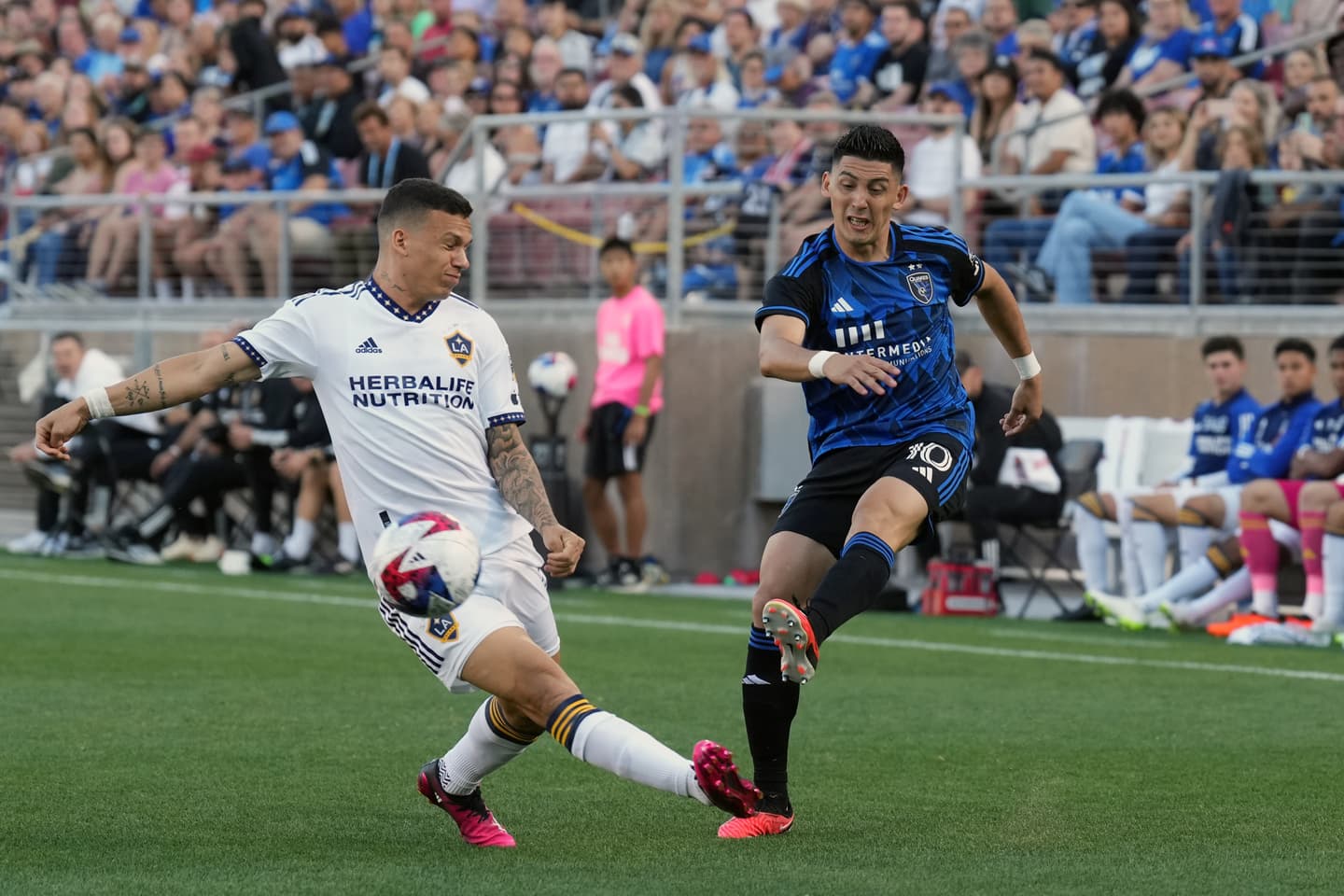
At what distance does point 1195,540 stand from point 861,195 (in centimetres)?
768

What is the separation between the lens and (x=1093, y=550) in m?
14.3

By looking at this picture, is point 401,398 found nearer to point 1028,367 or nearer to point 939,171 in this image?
point 1028,367

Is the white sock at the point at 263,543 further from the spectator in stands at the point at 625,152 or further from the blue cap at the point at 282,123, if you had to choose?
the blue cap at the point at 282,123

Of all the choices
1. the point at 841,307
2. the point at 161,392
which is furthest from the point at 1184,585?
the point at 161,392

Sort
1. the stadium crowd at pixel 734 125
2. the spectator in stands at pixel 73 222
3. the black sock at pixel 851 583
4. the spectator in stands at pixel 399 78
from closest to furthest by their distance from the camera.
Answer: the black sock at pixel 851 583 < the stadium crowd at pixel 734 125 < the spectator in stands at pixel 399 78 < the spectator in stands at pixel 73 222

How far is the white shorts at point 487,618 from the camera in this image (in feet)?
19.5

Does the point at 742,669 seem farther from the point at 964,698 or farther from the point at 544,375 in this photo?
the point at 544,375

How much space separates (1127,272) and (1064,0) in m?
3.71

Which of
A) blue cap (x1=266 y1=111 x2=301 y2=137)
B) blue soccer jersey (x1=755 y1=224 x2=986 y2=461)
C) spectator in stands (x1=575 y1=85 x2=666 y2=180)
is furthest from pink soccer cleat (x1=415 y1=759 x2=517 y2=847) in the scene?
blue cap (x1=266 y1=111 x2=301 y2=137)

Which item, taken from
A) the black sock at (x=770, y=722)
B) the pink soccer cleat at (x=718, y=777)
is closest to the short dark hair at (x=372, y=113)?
the black sock at (x=770, y=722)

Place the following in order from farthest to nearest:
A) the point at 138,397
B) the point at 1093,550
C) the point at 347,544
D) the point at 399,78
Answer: the point at 399,78
the point at 347,544
the point at 1093,550
the point at 138,397

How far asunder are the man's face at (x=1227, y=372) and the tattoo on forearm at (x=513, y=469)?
28.0ft

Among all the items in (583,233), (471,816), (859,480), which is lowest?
(471,816)

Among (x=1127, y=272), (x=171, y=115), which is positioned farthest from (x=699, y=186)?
(x=171, y=115)
